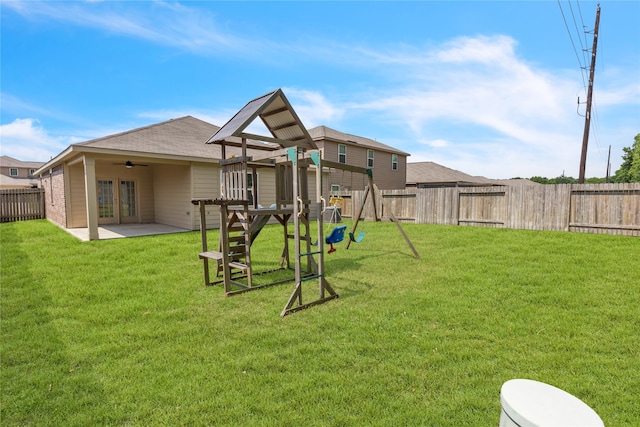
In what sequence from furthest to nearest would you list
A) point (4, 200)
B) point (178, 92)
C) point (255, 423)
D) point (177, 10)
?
1. point (4, 200)
2. point (178, 92)
3. point (177, 10)
4. point (255, 423)

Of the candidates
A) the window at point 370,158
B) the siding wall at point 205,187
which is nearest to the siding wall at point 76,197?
the siding wall at point 205,187

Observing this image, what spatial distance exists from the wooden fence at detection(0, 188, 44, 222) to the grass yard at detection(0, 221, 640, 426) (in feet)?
41.9

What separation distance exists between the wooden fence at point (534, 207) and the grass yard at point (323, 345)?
3.41 m

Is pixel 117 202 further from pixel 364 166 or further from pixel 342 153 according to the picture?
pixel 364 166

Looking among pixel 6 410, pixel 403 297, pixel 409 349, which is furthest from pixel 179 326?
pixel 403 297

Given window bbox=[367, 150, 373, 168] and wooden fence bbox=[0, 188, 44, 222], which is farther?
window bbox=[367, 150, 373, 168]

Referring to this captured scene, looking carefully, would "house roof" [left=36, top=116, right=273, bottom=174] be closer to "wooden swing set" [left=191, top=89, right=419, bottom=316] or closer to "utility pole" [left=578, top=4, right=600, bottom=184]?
"wooden swing set" [left=191, top=89, right=419, bottom=316]

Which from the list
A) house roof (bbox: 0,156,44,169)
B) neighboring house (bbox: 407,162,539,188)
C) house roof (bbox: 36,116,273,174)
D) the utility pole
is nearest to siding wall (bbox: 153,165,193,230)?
house roof (bbox: 36,116,273,174)

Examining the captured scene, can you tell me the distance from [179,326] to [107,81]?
1390 cm

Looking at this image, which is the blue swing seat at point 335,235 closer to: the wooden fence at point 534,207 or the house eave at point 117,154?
the wooden fence at point 534,207

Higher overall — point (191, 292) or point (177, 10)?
point (177, 10)

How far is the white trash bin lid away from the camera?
1.11m

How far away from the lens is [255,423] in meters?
2.14

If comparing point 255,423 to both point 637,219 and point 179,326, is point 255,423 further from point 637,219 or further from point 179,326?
point 637,219
